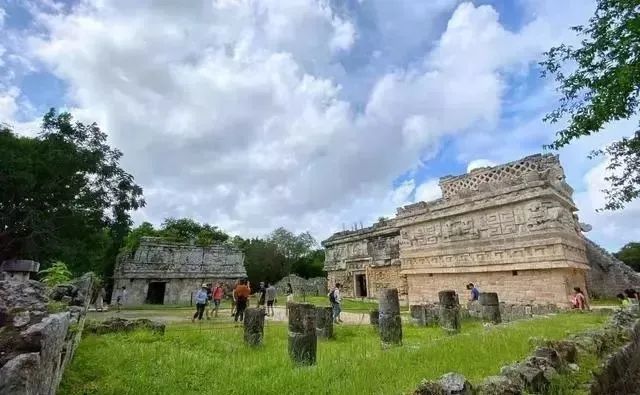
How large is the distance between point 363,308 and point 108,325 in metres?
12.4

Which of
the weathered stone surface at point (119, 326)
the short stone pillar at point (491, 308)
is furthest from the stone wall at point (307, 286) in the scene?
the weathered stone surface at point (119, 326)

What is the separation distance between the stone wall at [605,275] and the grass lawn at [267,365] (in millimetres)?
11197

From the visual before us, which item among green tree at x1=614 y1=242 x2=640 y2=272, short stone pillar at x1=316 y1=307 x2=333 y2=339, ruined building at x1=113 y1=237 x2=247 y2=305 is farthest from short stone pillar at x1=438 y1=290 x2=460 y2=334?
green tree at x1=614 y1=242 x2=640 y2=272

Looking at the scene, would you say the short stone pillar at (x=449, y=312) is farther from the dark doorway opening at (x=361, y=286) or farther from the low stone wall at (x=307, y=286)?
the low stone wall at (x=307, y=286)

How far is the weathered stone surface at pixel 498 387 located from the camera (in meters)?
3.57

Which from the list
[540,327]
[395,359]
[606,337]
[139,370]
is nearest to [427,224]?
[540,327]

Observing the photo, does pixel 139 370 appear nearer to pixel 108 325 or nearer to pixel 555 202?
pixel 108 325

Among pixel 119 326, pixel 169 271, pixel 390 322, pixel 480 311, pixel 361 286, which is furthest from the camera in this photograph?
pixel 169 271

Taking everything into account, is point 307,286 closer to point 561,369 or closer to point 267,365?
point 267,365

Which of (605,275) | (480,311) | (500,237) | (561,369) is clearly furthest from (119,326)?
(605,275)

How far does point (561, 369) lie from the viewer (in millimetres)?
4727

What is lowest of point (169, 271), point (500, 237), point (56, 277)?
point (56, 277)

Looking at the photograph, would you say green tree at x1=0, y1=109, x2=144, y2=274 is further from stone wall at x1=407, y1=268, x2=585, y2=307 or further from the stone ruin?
stone wall at x1=407, y1=268, x2=585, y2=307

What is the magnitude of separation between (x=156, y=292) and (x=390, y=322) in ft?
76.6
